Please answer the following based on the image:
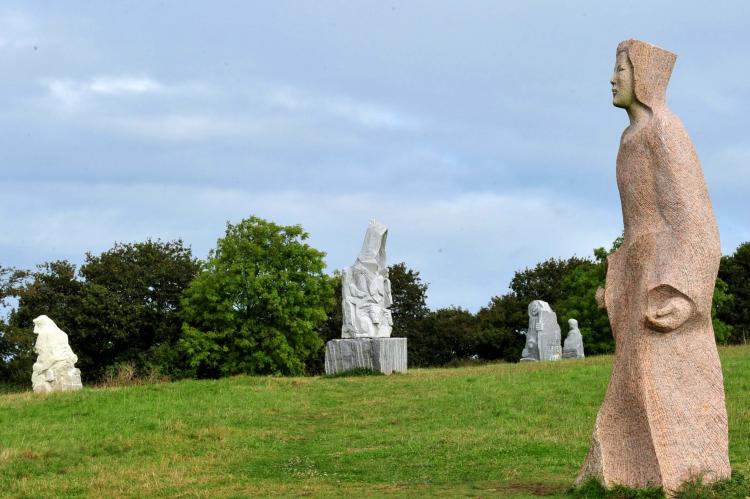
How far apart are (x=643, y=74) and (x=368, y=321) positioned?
76.4 feet

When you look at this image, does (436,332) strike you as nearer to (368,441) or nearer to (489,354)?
(489,354)

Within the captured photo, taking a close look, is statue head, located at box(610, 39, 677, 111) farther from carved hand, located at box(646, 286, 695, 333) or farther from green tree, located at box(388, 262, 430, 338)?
green tree, located at box(388, 262, 430, 338)

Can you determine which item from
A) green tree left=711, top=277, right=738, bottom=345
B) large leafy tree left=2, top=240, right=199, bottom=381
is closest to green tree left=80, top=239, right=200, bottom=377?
large leafy tree left=2, top=240, right=199, bottom=381

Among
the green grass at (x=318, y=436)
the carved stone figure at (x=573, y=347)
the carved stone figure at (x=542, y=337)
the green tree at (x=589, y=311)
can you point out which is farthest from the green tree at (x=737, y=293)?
the green grass at (x=318, y=436)

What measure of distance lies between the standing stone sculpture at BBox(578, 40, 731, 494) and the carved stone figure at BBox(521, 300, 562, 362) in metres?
30.1

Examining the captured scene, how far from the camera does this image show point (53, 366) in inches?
1105

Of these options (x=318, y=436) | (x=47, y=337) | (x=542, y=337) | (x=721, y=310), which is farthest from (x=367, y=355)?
(x=721, y=310)

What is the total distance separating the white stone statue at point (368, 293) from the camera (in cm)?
3303

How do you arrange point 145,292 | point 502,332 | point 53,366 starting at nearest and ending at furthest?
1. point 53,366
2. point 145,292
3. point 502,332

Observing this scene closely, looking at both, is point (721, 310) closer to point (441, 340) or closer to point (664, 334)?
point (441, 340)

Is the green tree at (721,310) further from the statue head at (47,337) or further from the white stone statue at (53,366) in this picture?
the statue head at (47,337)

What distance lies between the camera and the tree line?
4328 centimetres

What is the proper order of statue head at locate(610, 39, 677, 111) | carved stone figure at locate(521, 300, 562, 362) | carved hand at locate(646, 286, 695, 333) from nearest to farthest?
1. carved hand at locate(646, 286, 695, 333)
2. statue head at locate(610, 39, 677, 111)
3. carved stone figure at locate(521, 300, 562, 362)

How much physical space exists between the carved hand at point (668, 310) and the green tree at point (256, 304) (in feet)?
111
